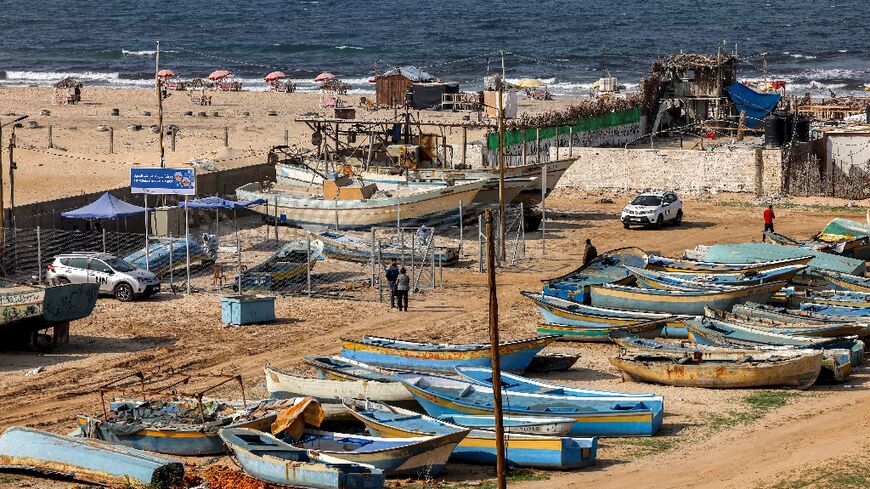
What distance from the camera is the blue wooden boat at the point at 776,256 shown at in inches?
1465

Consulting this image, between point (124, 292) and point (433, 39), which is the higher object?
point (433, 39)

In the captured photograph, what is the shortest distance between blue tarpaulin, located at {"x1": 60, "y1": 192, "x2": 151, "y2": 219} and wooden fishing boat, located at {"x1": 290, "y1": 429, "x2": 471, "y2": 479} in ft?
58.9

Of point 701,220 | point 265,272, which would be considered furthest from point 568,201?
point 265,272

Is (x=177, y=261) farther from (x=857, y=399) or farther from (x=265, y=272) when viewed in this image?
(x=857, y=399)

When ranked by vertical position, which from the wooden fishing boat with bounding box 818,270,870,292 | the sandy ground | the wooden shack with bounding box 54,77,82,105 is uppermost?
the wooden shack with bounding box 54,77,82,105

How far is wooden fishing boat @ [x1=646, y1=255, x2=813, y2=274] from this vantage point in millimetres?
35938

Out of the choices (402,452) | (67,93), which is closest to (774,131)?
(402,452)

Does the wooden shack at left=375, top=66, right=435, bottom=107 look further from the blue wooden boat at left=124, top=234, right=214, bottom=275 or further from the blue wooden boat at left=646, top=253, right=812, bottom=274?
the blue wooden boat at left=646, top=253, right=812, bottom=274

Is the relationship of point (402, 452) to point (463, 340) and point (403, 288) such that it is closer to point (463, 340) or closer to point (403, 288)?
point (463, 340)

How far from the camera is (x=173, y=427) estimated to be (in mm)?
23094

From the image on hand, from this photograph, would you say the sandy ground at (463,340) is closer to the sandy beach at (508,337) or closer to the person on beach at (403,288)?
the sandy beach at (508,337)

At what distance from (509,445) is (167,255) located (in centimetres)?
1710

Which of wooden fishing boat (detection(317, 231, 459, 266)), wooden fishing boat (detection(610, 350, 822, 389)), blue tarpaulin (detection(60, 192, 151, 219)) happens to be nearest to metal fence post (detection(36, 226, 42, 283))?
blue tarpaulin (detection(60, 192, 151, 219))

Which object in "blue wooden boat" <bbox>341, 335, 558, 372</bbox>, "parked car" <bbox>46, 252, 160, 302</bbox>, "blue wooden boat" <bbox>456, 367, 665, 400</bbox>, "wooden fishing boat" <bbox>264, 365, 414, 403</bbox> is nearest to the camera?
"blue wooden boat" <bbox>456, 367, 665, 400</bbox>
